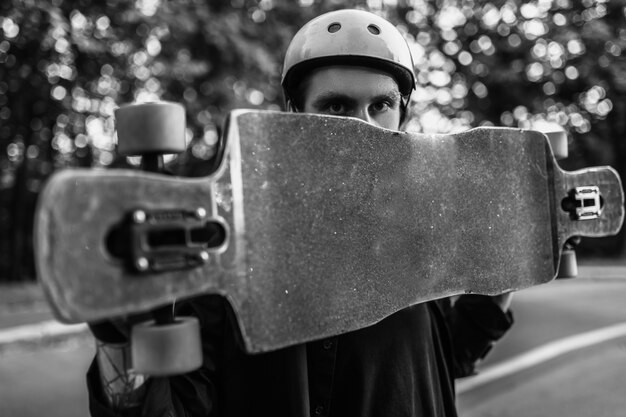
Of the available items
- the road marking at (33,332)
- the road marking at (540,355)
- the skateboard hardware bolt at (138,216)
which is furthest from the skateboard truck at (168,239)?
the road marking at (33,332)

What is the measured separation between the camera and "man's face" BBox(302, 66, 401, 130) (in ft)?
4.84

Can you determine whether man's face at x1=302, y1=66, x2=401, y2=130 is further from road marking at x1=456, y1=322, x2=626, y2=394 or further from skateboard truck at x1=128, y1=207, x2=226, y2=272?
road marking at x1=456, y1=322, x2=626, y2=394

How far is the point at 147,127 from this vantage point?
905mm

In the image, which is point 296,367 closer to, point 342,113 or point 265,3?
point 342,113

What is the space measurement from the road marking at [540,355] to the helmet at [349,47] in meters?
3.93

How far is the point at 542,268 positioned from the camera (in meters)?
1.55

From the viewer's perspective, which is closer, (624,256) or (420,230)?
(420,230)

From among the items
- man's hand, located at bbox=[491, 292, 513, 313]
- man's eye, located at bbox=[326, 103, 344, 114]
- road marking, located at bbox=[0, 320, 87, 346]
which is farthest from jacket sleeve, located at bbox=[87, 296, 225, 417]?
road marking, located at bbox=[0, 320, 87, 346]

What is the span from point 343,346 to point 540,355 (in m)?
5.31

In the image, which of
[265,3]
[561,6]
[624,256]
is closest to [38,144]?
[265,3]

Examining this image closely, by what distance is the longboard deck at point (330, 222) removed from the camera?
79cm

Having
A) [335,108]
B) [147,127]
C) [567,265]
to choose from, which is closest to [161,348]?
[147,127]

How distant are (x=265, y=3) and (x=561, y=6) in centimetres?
930

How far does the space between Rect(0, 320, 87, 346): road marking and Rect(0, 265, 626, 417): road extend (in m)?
0.08
